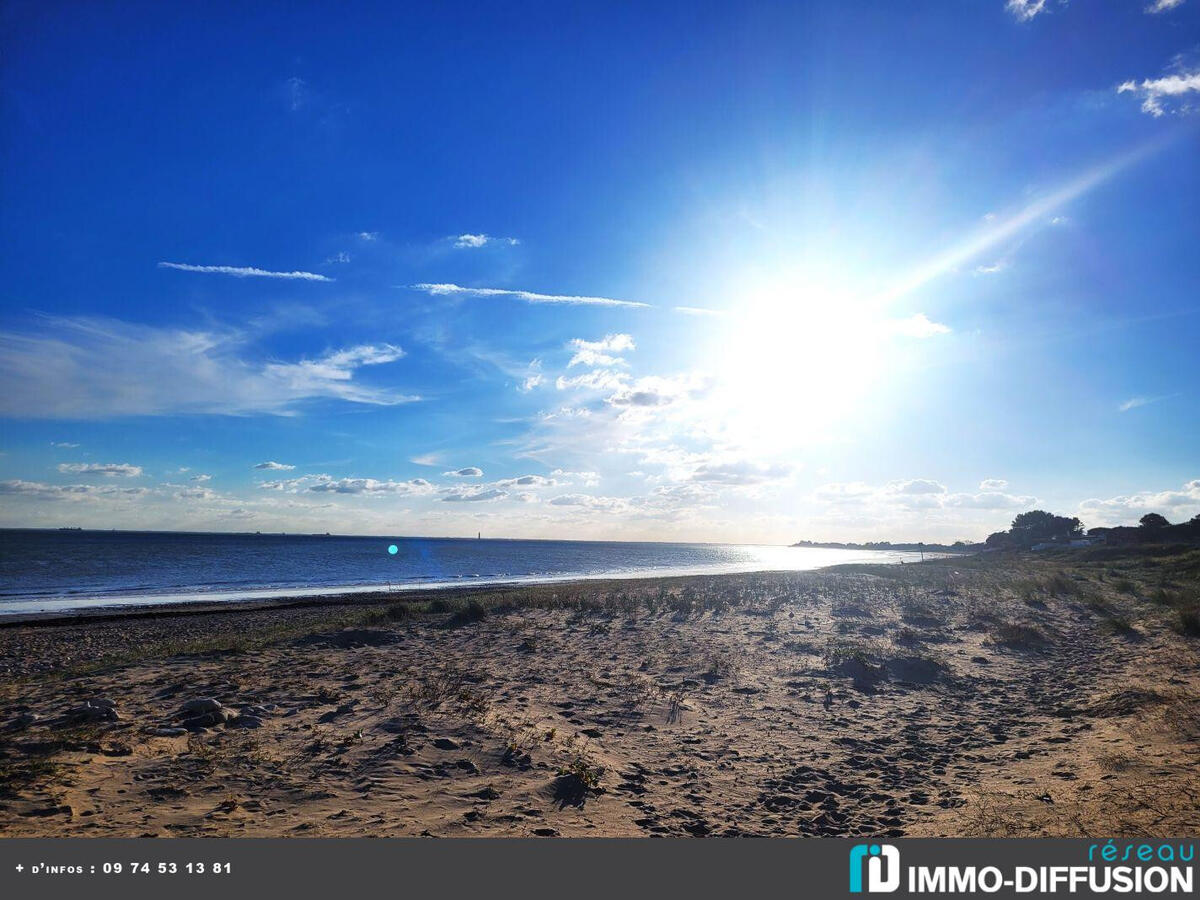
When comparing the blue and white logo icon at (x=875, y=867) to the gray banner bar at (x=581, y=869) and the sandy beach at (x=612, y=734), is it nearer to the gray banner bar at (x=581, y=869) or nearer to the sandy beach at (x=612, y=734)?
the gray banner bar at (x=581, y=869)

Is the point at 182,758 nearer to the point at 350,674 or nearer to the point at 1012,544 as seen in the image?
the point at 350,674

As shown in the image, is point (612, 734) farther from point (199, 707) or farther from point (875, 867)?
point (199, 707)

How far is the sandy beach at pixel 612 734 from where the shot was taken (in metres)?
6.10

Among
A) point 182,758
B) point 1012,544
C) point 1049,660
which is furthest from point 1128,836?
point 1012,544

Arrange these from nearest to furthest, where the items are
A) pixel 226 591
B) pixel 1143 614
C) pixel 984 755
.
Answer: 1. pixel 984 755
2. pixel 1143 614
3. pixel 226 591

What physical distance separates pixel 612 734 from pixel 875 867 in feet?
16.3

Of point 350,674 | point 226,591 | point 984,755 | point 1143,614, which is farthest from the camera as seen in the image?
point 226,591

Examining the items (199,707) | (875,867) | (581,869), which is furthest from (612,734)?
Result: (199,707)

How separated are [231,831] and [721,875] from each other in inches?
171

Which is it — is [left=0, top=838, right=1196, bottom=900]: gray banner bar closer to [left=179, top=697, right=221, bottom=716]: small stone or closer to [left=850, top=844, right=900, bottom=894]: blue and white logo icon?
[left=850, top=844, right=900, bottom=894]: blue and white logo icon

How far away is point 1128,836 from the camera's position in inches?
210

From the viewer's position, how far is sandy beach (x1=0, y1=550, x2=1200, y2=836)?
20.0 ft

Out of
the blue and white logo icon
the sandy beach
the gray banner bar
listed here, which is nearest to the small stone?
the sandy beach

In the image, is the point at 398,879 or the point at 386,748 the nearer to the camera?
the point at 398,879
